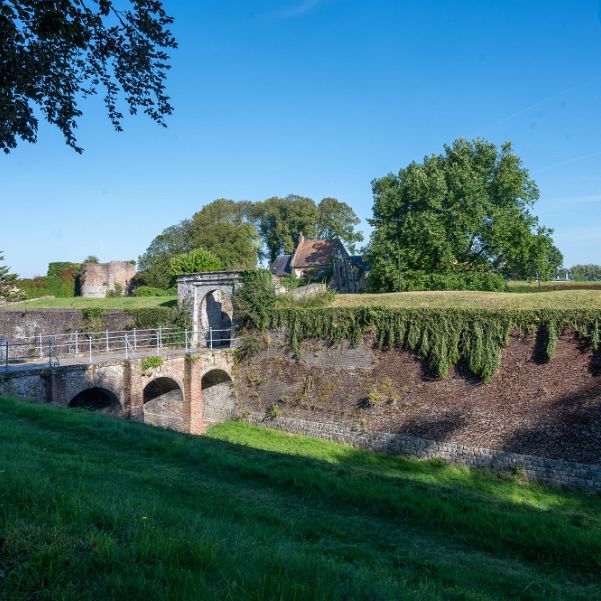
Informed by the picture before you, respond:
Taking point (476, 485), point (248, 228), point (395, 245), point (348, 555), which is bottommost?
point (476, 485)

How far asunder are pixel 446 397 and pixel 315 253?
32710 mm

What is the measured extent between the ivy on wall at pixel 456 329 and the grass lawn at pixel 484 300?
440 millimetres

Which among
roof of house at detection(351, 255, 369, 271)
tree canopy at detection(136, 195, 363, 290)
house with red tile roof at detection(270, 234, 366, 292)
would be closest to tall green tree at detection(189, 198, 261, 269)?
tree canopy at detection(136, 195, 363, 290)

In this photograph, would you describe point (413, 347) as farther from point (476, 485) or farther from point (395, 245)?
point (395, 245)

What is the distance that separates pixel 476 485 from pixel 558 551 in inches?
270

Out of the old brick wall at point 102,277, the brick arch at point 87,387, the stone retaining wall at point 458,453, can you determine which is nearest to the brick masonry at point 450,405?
the stone retaining wall at point 458,453

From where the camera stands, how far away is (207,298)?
25578 mm

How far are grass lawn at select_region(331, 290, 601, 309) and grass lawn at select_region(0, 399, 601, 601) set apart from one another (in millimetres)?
5812

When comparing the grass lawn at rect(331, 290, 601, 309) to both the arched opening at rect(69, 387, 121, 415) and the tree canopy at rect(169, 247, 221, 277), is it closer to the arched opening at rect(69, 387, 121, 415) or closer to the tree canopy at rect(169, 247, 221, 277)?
the arched opening at rect(69, 387, 121, 415)

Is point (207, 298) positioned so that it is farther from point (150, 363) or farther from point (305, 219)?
point (305, 219)

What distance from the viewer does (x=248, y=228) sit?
1838 inches

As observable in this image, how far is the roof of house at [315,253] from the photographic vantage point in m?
45.6

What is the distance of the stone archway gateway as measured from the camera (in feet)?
73.6

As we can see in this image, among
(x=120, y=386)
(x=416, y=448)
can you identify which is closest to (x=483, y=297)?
(x=416, y=448)
